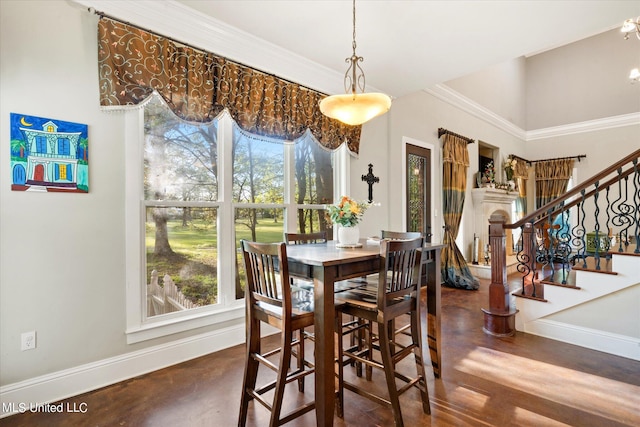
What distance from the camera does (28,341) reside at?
196 cm

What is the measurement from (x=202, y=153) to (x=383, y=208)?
2.54m

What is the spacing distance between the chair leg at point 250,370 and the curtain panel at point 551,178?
8.33 metres

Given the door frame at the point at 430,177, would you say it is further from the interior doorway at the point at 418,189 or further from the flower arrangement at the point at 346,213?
the flower arrangement at the point at 346,213

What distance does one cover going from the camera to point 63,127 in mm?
2055

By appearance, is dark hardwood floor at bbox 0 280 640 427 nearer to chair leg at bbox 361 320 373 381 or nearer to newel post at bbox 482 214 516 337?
chair leg at bbox 361 320 373 381

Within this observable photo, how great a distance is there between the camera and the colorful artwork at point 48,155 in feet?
6.29

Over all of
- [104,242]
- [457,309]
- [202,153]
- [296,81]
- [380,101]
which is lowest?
[457,309]

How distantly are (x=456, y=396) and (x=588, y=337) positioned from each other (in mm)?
1718

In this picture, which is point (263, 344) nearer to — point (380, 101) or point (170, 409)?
point (170, 409)

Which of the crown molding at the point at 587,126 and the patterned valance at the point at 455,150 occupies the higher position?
the crown molding at the point at 587,126

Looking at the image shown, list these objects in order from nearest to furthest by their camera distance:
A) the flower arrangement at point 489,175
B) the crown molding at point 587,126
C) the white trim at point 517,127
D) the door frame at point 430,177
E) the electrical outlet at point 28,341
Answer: the electrical outlet at point 28,341 → the door frame at point 430,177 → the white trim at point 517,127 → the flower arrangement at point 489,175 → the crown molding at point 587,126

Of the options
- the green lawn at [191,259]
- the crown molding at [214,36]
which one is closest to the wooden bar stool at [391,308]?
the green lawn at [191,259]

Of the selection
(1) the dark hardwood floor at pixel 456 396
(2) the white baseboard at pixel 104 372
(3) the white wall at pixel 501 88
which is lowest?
(1) the dark hardwood floor at pixel 456 396

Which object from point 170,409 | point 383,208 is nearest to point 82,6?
point 170,409
